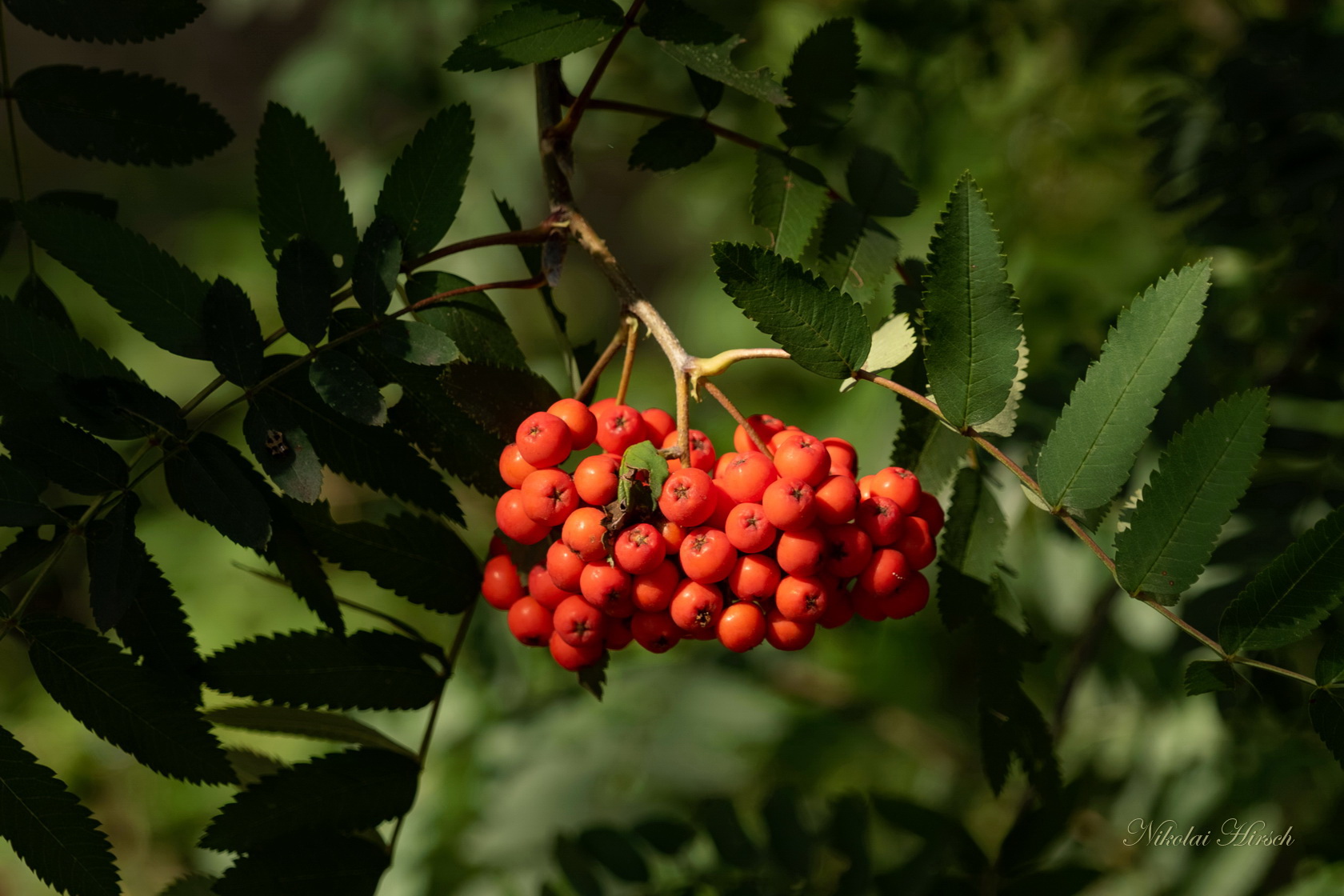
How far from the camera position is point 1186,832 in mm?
1489

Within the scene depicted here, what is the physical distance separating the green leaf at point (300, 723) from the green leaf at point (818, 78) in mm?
820

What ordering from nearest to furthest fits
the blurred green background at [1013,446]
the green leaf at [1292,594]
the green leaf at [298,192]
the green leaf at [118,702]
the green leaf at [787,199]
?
the green leaf at [1292,594] → the green leaf at [118,702] → the green leaf at [298,192] → the green leaf at [787,199] → the blurred green background at [1013,446]

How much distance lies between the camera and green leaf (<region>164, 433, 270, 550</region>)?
0.85 metres

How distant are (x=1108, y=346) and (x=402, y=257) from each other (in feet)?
2.17

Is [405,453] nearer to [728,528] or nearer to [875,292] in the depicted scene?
Result: [728,528]

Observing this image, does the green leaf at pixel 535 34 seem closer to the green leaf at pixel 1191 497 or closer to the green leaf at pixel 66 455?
the green leaf at pixel 66 455

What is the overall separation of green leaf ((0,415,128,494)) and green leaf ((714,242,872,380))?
57 centimetres

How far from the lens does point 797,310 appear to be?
2.74 ft

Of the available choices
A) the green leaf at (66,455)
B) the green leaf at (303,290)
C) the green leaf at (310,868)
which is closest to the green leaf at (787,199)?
the green leaf at (303,290)

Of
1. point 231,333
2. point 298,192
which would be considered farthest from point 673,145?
point 231,333

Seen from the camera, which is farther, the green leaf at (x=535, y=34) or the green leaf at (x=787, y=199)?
the green leaf at (x=787, y=199)

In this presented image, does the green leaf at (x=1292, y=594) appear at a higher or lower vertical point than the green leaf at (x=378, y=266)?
lower

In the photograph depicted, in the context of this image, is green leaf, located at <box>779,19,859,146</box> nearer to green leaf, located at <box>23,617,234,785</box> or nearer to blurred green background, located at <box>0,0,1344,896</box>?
blurred green background, located at <box>0,0,1344,896</box>

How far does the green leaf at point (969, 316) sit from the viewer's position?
0.79m
